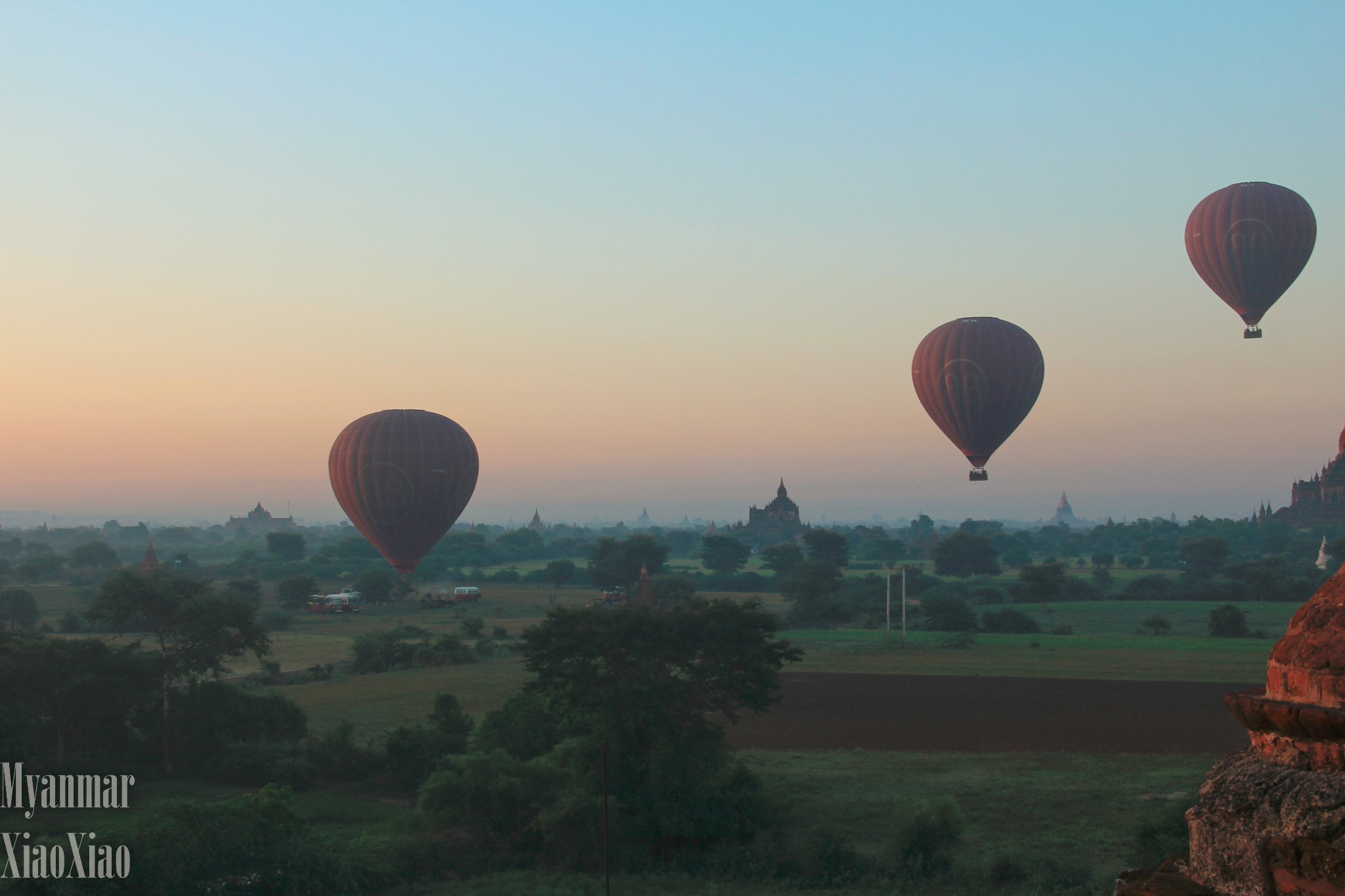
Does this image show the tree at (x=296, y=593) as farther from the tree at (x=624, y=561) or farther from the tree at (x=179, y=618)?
the tree at (x=179, y=618)

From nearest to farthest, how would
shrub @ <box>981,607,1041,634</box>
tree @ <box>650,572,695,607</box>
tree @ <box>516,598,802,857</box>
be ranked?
tree @ <box>516,598,802,857</box> < shrub @ <box>981,607,1041,634</box> < tree @ <box>650,572,695,607</box>

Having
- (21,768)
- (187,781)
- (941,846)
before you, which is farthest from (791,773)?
A: (21,768)

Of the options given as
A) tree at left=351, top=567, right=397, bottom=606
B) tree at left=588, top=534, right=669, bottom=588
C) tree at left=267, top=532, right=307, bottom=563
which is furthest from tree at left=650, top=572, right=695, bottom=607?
tree at left=267, top=532, right=307, bottom=563

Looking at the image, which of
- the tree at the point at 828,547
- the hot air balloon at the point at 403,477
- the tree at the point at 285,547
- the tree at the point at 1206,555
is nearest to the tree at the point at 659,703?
the hot air balloon at the point at 403,477

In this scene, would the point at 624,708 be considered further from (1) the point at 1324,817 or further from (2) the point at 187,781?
(1) the point at 1324,817

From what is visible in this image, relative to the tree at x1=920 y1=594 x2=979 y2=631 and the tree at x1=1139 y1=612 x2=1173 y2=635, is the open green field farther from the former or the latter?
the tree at x1=920 y1=594 x2=979 y2=631

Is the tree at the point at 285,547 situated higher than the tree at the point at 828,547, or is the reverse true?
the tree at the point at 828,547
